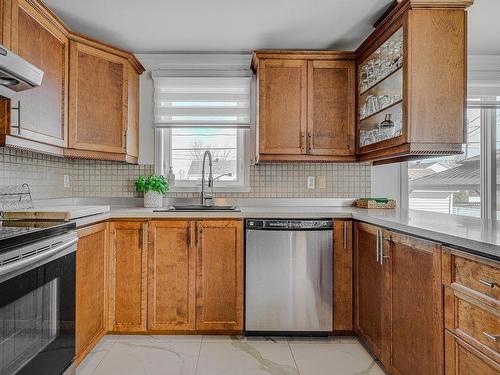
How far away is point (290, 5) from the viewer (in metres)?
2.32

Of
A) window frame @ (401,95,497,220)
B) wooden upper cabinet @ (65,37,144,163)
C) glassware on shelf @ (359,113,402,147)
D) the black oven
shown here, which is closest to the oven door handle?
the black oven

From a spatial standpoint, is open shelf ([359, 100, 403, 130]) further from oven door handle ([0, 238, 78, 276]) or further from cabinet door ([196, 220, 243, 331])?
oven door handle ([0, 238, 78, 276])

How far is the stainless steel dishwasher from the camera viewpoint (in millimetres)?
2410

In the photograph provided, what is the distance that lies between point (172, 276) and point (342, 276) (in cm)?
118

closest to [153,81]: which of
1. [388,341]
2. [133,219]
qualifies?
[133,219]

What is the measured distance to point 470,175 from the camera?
127 inches

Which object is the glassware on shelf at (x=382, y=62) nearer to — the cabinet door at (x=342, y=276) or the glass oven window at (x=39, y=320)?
the cabinet door at (x=342, y=276)

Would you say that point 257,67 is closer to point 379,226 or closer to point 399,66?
point 399,66

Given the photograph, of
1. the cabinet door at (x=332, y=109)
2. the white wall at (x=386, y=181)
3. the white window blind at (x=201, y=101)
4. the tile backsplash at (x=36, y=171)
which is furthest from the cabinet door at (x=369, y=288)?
the tile backsplash at (x=36, y=171)

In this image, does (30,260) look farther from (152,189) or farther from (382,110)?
Answer: (382,110)

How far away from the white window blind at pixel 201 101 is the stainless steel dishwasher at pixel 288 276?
1.12 meters

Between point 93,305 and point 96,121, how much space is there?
4.21 ft

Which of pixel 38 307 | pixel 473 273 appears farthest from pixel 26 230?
pixel 473 273

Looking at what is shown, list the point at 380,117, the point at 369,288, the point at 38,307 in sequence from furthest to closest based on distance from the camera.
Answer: the point at 380,117, the point at 369,288, the point at 38,307
